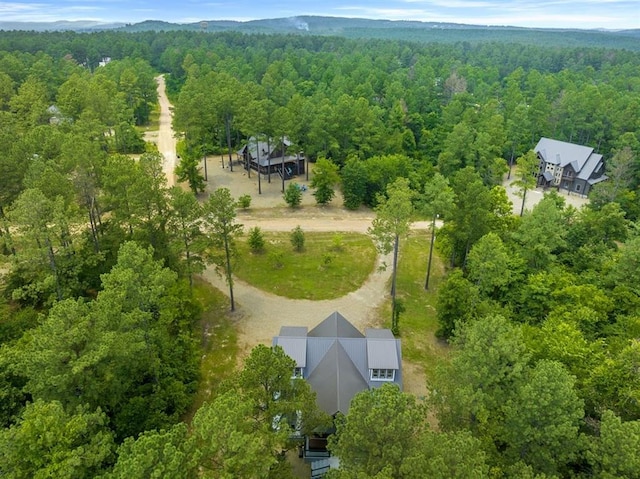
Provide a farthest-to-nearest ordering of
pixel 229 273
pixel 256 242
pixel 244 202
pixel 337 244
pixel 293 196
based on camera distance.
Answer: pixel 293 196
pixel 244 202
pixel 337 244
pixel 256 242
pixel 229 273

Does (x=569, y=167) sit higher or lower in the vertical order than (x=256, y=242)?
higher

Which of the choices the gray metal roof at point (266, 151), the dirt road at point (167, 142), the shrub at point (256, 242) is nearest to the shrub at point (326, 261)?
the shrub at point (256, 242)

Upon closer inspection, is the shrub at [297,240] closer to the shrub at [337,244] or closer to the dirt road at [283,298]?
the shrub at [337,244]

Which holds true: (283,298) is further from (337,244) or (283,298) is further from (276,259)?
(337,244)

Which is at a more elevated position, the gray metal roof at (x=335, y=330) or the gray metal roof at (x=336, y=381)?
the gray metal roof at (x=335, y=330)

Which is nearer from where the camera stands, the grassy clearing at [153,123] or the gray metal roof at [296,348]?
the gray metal roof at [296,348]

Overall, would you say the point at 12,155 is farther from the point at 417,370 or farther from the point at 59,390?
the point at 417,370

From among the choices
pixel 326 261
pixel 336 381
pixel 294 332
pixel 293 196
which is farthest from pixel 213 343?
pixel 293 196

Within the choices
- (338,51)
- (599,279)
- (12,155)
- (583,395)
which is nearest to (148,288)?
(12,155)
